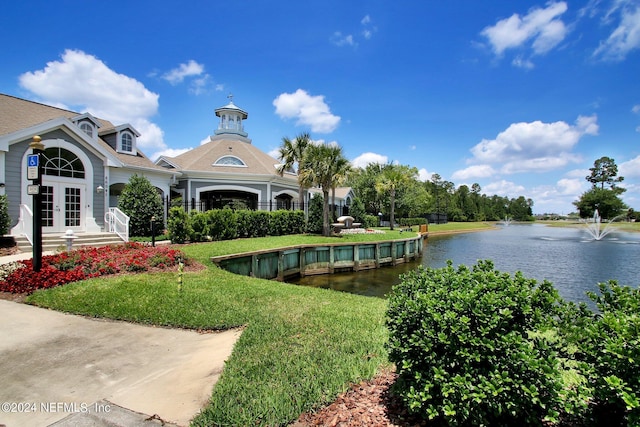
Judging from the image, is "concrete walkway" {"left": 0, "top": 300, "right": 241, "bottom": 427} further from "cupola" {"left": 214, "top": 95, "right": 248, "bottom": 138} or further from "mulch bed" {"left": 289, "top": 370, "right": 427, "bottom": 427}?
"cupola" {"left": 214, "top": 95, "right": 248, "bottom": 138}

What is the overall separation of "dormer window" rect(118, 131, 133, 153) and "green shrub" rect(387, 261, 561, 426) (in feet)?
70.8

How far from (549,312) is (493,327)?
590 mm

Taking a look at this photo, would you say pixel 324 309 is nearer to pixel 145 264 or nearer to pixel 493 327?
pixel 493 327

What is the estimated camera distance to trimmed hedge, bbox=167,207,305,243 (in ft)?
51.4

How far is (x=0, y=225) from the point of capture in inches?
478

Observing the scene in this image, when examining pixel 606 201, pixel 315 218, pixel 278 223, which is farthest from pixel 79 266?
pixel 606 201

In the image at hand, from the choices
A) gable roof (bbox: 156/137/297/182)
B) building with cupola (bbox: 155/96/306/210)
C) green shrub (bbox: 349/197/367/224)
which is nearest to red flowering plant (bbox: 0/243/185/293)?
A: building with cupola (bbox: 155/96/306/210)

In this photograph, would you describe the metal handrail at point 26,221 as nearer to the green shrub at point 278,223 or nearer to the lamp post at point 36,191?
the lamp post at point 36,191

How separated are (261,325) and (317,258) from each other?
11.9 m

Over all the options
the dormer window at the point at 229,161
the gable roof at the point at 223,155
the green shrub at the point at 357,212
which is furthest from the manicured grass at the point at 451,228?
the dormer window at the point at 229,161

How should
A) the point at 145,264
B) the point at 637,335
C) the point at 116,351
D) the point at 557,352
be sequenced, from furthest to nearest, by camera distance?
the point at 145,264 → the point at 116,351 → the point at 557,352 → the point at 637,335

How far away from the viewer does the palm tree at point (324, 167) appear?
22.4 meters

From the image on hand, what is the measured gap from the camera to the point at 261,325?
545 centimetres

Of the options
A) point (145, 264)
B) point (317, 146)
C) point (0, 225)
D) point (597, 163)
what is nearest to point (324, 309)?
point (145, 264)
